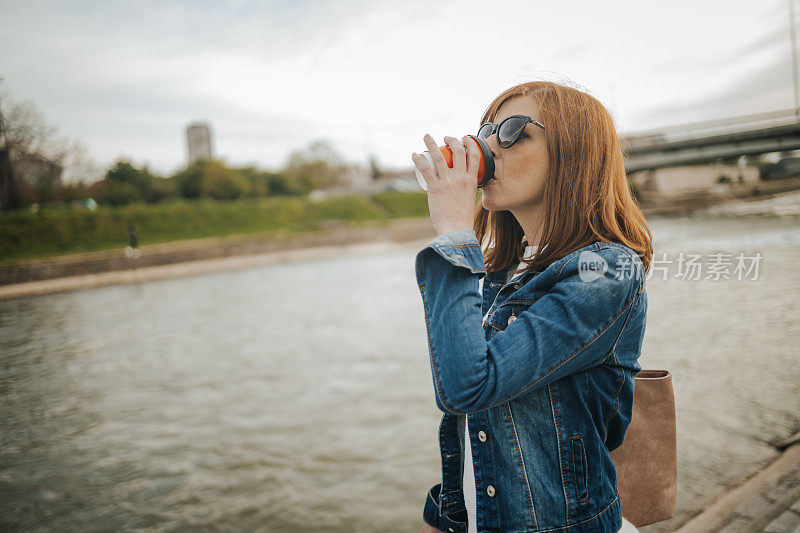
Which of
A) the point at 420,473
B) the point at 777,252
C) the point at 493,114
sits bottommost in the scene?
the point at 420,473

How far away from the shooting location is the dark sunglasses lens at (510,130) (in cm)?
128

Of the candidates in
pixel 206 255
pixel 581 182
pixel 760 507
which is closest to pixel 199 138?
pixel 206 255

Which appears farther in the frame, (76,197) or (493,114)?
(76,197)

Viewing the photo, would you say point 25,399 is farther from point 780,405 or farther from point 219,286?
point 219,286

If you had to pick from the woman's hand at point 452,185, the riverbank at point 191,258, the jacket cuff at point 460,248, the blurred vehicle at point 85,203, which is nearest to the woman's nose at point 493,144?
the woman's hand at point 452,185

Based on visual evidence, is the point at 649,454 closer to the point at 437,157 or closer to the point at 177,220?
the point at 437,157

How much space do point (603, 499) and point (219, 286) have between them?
17.1 metres

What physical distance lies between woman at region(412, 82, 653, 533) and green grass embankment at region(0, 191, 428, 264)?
2769cm

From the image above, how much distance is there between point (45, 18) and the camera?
348 inches

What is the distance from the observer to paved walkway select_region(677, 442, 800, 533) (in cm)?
271

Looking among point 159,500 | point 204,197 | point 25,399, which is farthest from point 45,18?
point 204,197

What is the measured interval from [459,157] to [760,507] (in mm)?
2997

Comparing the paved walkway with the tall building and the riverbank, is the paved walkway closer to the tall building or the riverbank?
the riverbank

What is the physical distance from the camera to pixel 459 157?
1212mm
